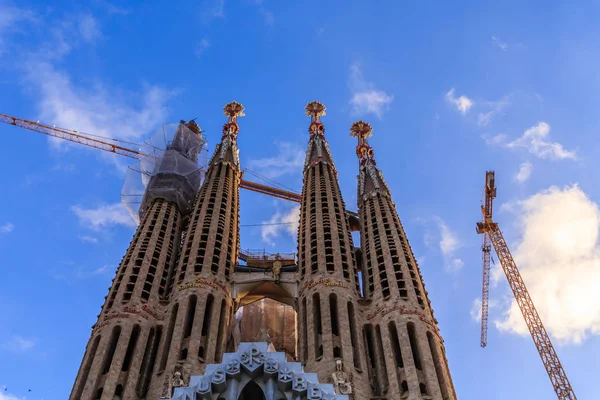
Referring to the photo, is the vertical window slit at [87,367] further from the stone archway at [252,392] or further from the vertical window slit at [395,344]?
the vertical window slit at [395,344]

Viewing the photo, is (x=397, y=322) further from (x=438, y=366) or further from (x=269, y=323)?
(x=269, y=323)

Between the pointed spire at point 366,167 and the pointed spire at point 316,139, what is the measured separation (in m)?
2.82

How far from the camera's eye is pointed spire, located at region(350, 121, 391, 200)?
56.7m

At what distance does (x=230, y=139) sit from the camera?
6644cm

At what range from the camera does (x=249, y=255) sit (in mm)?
64688

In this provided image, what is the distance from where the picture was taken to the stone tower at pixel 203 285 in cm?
3852

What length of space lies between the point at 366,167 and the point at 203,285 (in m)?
21.9

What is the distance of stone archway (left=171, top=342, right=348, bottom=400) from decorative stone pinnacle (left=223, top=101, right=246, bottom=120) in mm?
46112

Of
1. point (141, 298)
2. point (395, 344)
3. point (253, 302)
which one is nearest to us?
point (395, 344)

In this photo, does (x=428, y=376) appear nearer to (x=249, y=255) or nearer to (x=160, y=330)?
(x=160, y=330)

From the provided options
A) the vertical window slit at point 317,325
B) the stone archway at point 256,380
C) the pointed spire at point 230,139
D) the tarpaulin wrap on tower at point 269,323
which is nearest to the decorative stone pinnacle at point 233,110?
the pointed spire at point 230,139

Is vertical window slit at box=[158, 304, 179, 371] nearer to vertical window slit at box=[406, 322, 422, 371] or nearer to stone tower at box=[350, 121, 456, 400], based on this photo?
stone tower at box=[350, 121, 456, 400]

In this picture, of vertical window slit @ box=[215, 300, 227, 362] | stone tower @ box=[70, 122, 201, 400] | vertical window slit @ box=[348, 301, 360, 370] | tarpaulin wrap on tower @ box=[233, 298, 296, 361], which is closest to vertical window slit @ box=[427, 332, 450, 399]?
vertical window slit @ box=[348, 301, 360, 370]

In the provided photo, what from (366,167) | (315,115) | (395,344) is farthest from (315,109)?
(395,344)
